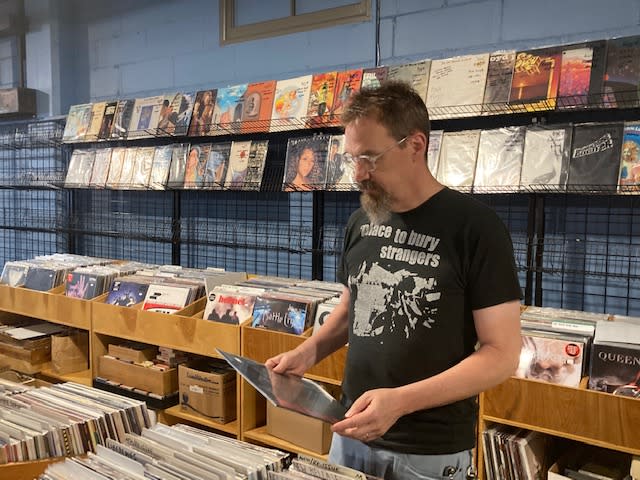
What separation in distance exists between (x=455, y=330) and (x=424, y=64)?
166 centimetres

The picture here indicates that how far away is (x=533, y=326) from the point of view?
7.06ft

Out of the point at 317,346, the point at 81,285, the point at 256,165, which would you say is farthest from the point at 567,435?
the point at 81,285

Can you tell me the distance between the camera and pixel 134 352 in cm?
308

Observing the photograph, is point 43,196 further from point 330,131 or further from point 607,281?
point 607,281

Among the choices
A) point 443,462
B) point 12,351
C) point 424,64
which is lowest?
point 12,351

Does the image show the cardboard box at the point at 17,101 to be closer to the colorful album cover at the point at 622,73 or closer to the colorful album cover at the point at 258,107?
the colorful album cover at the point at 258,107

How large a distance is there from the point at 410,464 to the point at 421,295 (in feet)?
1.32

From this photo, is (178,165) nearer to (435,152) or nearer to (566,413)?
(435,152)

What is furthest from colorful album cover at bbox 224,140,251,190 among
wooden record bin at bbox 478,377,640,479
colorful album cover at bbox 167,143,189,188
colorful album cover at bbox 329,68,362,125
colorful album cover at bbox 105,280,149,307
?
wooden record bin at bbox 478,377,640,479

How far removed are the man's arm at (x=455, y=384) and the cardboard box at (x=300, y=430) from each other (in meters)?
1.30

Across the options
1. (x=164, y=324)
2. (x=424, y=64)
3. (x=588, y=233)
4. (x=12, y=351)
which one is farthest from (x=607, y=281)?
(x=12, y=351)

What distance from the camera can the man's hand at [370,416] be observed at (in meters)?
1.15

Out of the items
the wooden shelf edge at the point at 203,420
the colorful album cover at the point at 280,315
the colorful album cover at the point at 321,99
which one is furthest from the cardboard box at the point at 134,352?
the colorful album cover at the point at 321,99

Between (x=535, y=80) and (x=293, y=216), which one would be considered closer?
(x=535, y=80)
